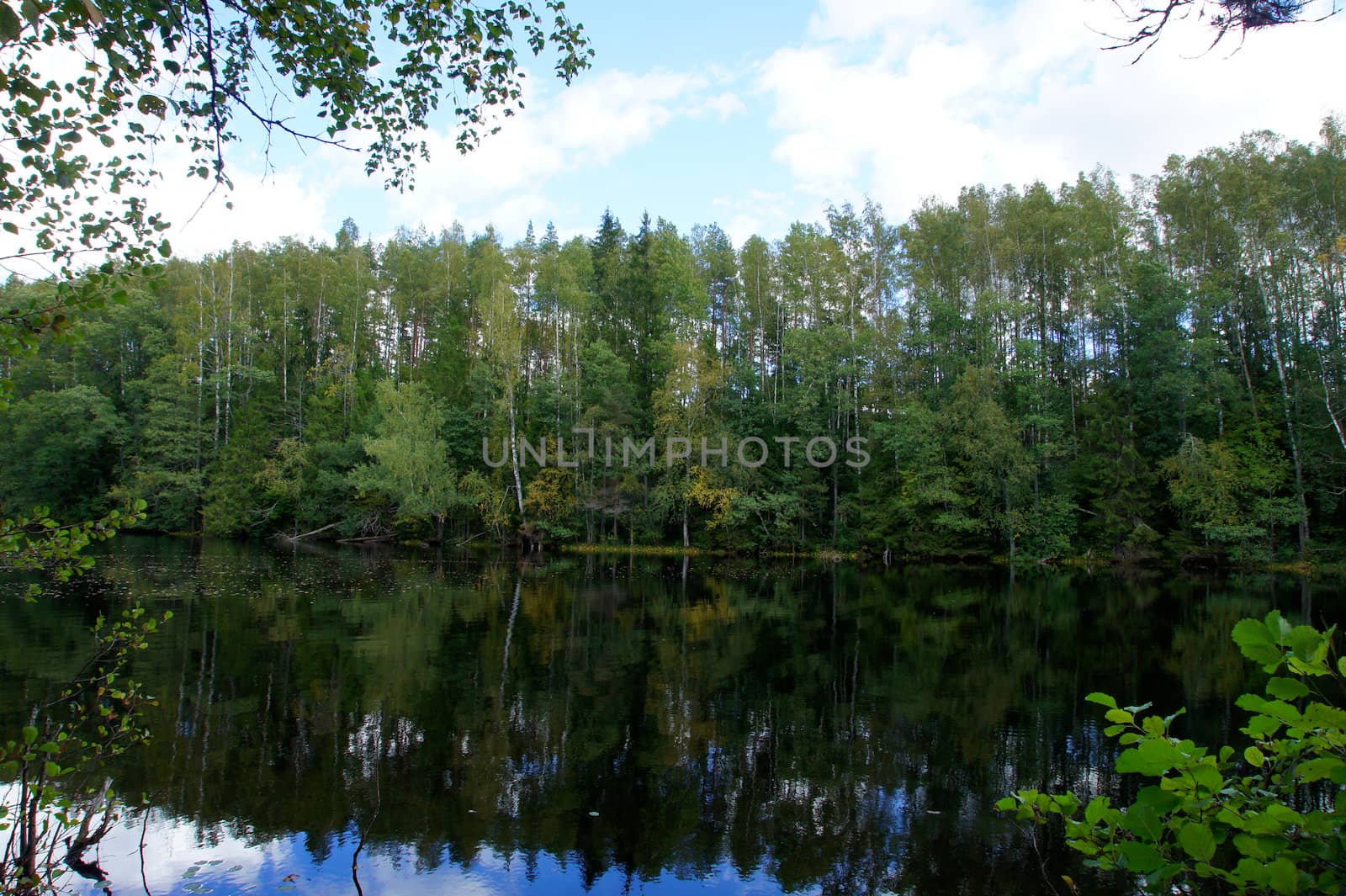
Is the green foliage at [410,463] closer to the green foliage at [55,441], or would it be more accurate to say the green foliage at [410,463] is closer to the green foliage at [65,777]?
the green foliage at [55,441]

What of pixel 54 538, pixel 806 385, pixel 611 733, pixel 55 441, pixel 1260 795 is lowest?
pixel 611 733

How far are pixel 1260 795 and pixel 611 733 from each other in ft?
22.2

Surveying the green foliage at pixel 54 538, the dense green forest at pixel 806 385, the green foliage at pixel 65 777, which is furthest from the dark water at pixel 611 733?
the dense green forest at pixel 806 385

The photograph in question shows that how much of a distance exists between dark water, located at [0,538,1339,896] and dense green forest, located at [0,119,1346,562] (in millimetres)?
10853

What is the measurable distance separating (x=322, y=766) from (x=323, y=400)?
3271 cm

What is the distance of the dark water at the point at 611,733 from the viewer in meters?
5.21

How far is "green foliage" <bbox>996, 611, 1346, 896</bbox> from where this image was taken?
1.45 m

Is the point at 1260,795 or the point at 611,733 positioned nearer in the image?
the point at 1260,795

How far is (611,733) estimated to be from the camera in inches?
308

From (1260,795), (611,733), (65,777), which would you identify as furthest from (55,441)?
(1260,795)

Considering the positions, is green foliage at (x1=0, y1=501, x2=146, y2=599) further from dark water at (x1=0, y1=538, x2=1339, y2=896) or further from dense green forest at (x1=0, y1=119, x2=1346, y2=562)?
dense green forest at (x1=0, y1=119, x2=1346, y2=562)

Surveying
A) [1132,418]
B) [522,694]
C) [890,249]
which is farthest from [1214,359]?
[522,694]

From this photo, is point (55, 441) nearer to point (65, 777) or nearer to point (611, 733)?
point (65, 777)

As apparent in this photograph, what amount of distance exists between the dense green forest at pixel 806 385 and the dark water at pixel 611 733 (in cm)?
1085
